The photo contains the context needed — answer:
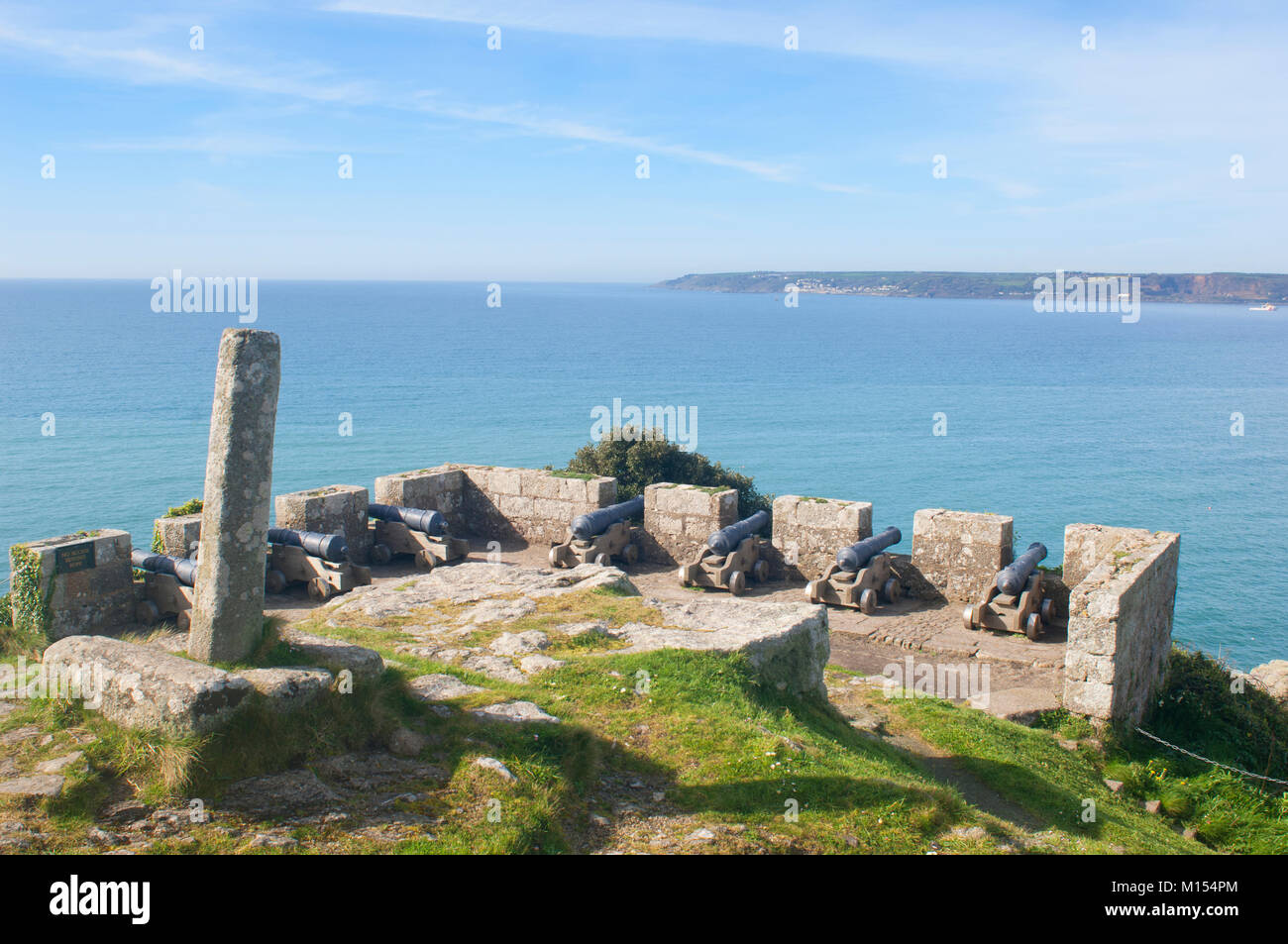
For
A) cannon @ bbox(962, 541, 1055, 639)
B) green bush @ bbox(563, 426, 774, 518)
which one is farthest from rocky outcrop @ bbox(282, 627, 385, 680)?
green bush @ bbox(563, 426, 774, 518)

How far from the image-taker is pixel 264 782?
226 inches

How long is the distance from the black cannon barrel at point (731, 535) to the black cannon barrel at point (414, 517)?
4.39 meters

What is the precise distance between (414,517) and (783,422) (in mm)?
58673

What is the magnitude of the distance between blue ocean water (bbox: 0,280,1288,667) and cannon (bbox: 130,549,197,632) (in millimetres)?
23531

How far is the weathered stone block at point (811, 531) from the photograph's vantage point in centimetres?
1440

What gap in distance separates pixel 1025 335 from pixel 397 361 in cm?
11136

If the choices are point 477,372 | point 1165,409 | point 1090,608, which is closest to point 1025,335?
point 1165,409

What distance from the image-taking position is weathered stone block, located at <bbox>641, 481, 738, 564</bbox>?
15281 millimetres

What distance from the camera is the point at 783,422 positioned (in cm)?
7238

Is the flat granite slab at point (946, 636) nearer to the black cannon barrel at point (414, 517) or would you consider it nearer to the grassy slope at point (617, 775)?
the grassy slope at point (617, 775)

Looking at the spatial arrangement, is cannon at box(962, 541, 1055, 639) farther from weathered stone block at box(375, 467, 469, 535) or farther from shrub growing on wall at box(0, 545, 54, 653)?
shrub growing on wall at box(0, 545, 54, 653)

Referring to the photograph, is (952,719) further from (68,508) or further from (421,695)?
(68,508)

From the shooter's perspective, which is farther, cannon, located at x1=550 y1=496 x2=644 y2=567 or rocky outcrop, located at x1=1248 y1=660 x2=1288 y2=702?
cannon, located at x1=550 y1=496 x2=644 y2=567

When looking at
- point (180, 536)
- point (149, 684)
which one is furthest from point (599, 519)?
point (149, 684)
